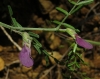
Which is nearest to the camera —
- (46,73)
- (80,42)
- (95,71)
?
(80,42)

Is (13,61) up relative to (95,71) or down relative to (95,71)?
up

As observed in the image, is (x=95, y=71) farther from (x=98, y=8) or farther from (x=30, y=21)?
(x=30, y=21)

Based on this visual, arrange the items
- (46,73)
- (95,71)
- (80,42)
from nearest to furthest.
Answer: (80,42) < (46,73) < (95,71)

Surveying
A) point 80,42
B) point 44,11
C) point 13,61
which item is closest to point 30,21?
point 44,11

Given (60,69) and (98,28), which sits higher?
(98,28)

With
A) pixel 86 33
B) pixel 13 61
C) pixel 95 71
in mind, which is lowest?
pixel 95 71

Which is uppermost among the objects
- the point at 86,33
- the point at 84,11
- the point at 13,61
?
the point at 84,11

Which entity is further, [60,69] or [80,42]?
[60,69]

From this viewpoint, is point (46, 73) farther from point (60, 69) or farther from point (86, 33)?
point (86, 33)

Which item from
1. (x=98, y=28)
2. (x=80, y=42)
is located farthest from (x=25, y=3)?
(x=80, y=42)
